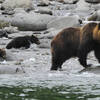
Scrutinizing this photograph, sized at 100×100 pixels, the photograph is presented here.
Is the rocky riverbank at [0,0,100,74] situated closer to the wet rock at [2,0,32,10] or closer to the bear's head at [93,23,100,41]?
the wet rock at [2,0,32,10]

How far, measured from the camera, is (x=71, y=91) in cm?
761

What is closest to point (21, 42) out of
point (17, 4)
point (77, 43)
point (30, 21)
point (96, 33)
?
point (77, 43)

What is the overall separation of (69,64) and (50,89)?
471 cm

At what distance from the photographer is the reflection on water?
687cm

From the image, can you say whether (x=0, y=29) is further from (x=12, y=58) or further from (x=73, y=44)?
(x=73, y=44)

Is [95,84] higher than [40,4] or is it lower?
higher

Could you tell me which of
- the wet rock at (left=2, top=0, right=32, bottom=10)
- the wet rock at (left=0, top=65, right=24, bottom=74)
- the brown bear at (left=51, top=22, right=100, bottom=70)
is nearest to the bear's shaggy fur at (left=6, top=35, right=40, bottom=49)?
the brown bear at (left=51, top=22, right=100, bottom=70)

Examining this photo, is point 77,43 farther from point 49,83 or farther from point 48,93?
point 48,93

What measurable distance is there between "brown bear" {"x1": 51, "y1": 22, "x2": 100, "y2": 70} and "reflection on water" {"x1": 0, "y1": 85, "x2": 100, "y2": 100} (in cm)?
Result: 256

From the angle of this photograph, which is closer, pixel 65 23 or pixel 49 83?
pixel 49 83

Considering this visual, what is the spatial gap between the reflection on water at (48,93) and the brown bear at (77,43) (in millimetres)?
2559

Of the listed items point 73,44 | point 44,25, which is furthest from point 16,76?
point 44,25

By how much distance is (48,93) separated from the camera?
7375 millimetres

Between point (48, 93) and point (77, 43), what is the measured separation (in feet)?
12.1
